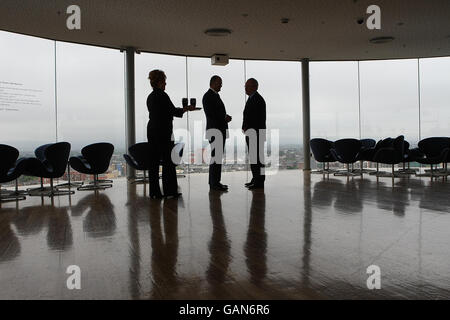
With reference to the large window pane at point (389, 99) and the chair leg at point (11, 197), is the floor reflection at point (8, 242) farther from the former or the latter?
the large window pane at point (389, 99)

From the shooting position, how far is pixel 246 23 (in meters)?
7.59

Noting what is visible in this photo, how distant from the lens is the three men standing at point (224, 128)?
19.7 feet

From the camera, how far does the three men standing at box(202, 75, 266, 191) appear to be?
602 cm

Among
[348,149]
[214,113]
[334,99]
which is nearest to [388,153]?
[348,149]

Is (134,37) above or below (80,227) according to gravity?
above

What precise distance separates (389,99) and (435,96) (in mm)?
1388

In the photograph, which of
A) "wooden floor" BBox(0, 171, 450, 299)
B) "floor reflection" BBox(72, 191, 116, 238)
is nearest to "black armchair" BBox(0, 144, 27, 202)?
"wooden floor" BBox(0, 171, 450, 299)

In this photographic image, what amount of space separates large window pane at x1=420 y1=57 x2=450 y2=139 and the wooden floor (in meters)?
7.95

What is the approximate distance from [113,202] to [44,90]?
4.53m

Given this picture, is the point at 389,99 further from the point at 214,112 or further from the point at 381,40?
the point at 214,112
